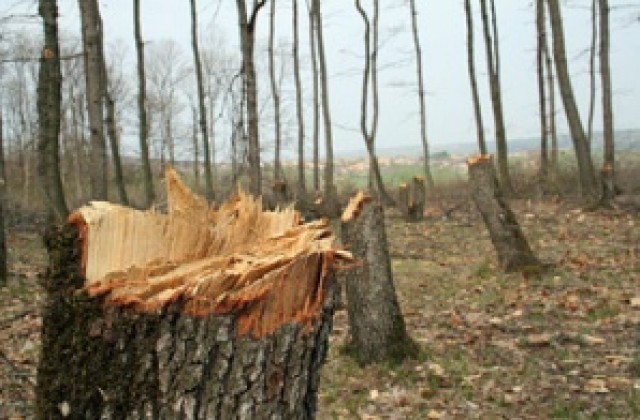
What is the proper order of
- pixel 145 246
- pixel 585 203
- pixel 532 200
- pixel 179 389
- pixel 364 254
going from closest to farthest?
1. pixel 179 389
2. pixel 145 246
3. pixel 364 254
4. pixel 585 203
5. pixel 532 200

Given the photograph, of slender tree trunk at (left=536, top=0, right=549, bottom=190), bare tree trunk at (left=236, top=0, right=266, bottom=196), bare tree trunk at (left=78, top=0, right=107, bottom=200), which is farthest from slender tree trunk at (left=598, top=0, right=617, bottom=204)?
bare tree trunk at (left=78, top=0, right=107, bottom=200)

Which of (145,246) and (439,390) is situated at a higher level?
(145,246)

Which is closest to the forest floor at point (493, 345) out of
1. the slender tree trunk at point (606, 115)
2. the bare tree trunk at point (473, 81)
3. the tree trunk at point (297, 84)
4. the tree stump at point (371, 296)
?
the tree stump at point (371, 296)

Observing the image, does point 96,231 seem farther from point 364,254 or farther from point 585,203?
point 585,203

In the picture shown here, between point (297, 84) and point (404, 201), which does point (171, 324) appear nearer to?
point (404, 201)

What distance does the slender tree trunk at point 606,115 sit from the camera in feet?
48.7

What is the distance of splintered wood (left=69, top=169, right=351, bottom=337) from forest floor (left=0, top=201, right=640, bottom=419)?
2.41 feet

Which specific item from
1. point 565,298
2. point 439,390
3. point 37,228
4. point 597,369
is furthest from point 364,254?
point 37,228

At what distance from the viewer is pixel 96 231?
1.78 m

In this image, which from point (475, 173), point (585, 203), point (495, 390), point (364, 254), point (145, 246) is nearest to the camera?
point (145, 246)

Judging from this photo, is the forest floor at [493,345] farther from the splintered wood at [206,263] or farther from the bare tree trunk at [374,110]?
the bare tree trunk at [374,110]

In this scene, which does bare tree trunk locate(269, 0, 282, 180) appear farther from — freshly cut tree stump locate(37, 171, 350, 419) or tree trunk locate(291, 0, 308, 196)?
freshly cut tree stump locate(37, 171, 350, 419)

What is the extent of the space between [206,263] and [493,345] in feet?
15.4

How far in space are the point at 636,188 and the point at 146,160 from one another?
13.1 m
